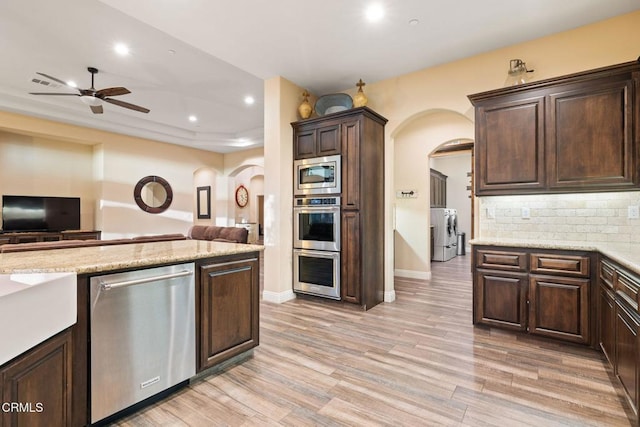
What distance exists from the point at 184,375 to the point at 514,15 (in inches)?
158

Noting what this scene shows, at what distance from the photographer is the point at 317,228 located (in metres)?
4.05

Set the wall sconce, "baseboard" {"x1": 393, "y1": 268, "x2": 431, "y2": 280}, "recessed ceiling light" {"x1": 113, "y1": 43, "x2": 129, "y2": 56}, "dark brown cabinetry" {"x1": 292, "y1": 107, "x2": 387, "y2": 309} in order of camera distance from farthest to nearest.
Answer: "baseboard" {"x1": 393, "y1": 268, "x2": 431, "y2": 280} < "dark brown cabinetry" {"x1": 292, "y1": 107, "x2": 387, "y2": 309} < "recessed ceiling light" {"x1": 113, "y1": 43, "x2": 129, "y2": 56} < the wall sconce

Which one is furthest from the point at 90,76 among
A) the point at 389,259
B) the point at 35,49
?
the point at 389,259

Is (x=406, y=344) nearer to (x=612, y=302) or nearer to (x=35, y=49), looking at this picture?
(x=612, y=302)

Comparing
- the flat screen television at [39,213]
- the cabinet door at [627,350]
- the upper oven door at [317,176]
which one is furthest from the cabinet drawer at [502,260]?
the flat screen television at [39,213]

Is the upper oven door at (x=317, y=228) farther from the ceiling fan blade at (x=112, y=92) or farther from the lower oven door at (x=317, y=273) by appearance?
the ceiling fan blade at (x=112, y=92)

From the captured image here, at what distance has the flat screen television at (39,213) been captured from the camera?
592 centimetres

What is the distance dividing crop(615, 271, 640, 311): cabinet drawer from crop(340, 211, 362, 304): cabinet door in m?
2.27

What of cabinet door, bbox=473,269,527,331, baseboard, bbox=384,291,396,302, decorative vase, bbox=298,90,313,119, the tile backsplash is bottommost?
baseboard, bbox=384,291,396,302

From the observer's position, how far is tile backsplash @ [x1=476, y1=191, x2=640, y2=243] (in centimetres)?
279

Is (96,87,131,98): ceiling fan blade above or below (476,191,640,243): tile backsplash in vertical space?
above

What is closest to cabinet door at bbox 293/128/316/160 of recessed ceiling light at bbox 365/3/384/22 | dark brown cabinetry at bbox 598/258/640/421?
recessed ceiling light at bbox 365/3/384/22

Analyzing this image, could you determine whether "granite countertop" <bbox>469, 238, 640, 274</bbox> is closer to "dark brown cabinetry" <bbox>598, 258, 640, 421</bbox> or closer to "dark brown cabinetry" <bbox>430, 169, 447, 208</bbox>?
"dark brown cabinetry" <bbox>598, 258, 640, 421</bbox>

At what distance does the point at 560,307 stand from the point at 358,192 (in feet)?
7.28
